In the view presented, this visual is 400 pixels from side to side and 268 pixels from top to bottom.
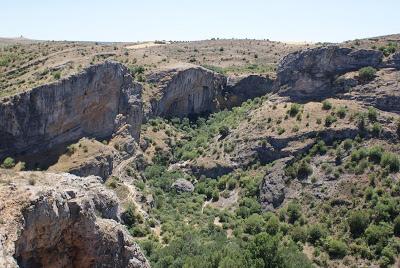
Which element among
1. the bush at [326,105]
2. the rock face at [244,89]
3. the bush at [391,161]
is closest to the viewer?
the bush at [391,161]

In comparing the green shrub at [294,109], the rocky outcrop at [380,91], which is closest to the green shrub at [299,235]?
the green shrub at [294,109]

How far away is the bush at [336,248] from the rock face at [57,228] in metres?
31.3

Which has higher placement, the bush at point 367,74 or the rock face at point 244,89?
the bush at point 367,74

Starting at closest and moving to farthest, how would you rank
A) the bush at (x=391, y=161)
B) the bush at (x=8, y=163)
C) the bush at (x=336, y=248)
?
the bush at (x=336, y=248) < the bush at (x=8, y=163) < the bush at (x=391, y=161)

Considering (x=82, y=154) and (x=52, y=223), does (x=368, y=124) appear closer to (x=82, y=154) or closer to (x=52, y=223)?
(x=82, y=154)

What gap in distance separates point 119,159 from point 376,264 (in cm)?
3532

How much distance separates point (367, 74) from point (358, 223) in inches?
1115

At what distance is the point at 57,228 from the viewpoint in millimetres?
26062

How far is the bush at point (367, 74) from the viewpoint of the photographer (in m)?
79.8

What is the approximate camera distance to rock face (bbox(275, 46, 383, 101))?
82.4 meters

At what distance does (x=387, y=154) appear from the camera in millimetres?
66750

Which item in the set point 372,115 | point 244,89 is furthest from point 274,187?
point 244,89

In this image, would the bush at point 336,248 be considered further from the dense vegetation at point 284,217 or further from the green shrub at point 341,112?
the green shrub at point 341,112

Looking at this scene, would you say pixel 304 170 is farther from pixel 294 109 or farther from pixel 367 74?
pixel 367 74
